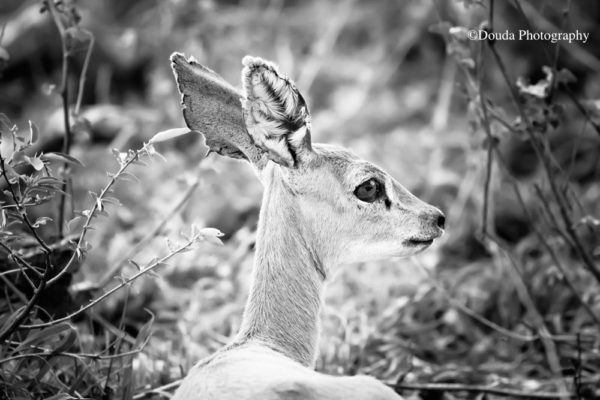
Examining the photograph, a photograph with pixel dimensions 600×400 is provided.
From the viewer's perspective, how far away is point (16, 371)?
13.5 feet

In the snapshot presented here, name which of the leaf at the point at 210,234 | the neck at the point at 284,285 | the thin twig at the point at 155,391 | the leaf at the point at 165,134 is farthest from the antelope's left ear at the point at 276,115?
the thin twig at the point at 155,391

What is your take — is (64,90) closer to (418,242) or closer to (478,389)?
(418,242)

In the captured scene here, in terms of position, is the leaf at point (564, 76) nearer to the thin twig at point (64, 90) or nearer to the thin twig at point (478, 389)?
the thin twig at point (478, 389)

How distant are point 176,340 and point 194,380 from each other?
7.07 ft

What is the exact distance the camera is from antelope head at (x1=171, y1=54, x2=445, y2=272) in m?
3.98

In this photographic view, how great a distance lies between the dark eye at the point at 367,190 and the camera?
13.2 ft

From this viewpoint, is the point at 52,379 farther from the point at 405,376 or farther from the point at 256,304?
the point at 405,376

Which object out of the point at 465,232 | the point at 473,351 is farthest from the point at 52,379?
the point at 465,232

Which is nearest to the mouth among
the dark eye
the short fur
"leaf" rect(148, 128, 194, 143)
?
the short fur

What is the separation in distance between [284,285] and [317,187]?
468 millimetres

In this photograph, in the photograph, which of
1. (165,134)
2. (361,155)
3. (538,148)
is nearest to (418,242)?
(538,148)

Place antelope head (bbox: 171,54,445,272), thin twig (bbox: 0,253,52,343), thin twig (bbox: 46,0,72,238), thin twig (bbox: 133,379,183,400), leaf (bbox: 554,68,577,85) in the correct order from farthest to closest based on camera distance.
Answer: thin twig (bbox: 46,0,72,238) → leaf (bbox: 554,68,577,85) → thin twig (bbox: 133,379,183,400) → antelope head (bbox: 171,54,445,272) → thin twig (bbox: 0,253,52,343)

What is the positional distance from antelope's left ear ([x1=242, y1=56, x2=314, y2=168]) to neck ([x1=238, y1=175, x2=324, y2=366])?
0.20 meters

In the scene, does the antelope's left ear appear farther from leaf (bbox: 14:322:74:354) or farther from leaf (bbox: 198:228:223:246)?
leaf (bbox: 14:322:74:354)
